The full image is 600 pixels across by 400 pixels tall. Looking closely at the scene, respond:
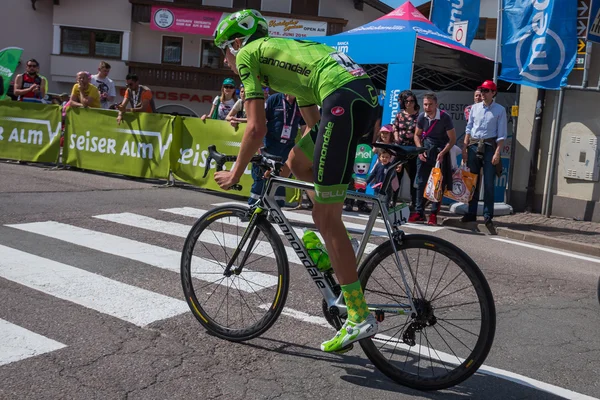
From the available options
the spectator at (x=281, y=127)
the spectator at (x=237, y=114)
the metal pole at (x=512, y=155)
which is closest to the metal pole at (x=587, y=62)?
the metal pole at (x=512, y=155)

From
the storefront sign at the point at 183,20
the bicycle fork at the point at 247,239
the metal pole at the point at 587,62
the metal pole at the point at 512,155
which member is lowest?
the bicycle fork at the point at 247,239

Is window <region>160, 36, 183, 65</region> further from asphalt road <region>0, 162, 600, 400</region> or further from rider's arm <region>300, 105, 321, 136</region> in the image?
rider's arm <region>300, 105, 321, 136</region>

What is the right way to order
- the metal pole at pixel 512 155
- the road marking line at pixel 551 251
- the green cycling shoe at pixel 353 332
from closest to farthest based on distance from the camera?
the green cycling shoe at pixel 353 332 < the road marking line at pixel 551 251 < the metal pole at pixel 512 155

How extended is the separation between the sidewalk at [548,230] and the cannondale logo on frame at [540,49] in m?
2.38

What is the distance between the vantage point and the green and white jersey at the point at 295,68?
354 centimetres

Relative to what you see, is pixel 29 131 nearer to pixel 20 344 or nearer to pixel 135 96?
pixel 135 96

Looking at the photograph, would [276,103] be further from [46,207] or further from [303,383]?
[303,383]

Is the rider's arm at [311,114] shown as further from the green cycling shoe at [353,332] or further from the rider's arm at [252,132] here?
the green cycling shoe at [353,332]

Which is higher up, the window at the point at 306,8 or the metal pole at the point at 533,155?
the window at the point at 306,8

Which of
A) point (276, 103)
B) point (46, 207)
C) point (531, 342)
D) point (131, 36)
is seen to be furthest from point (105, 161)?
point (131, 36)

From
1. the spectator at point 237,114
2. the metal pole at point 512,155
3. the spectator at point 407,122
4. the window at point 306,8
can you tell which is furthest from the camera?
the window at point 306,8

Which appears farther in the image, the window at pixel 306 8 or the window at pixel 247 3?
the window at pixel 247 3

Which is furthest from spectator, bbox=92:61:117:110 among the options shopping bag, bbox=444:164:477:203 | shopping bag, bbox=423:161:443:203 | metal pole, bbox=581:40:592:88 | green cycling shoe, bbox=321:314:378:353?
green cycling shoe, bbox=321:314:378:353

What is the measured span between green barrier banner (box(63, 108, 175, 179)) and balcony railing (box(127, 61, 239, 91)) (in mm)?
23560
